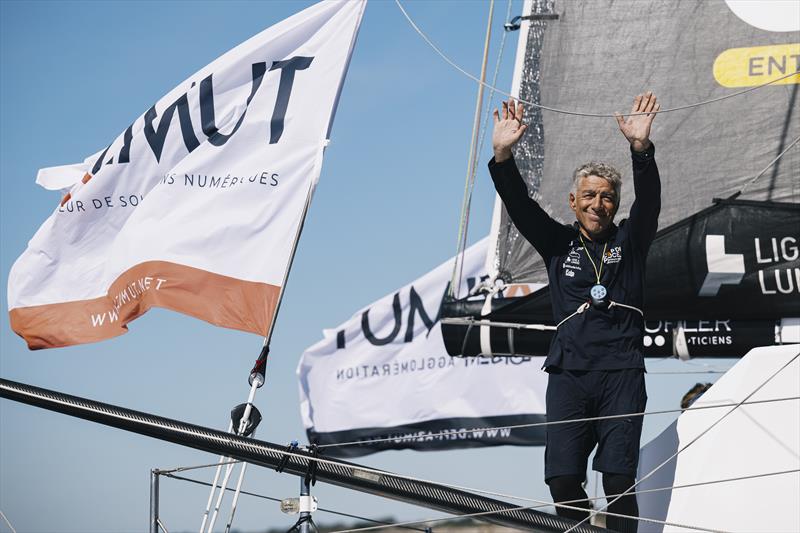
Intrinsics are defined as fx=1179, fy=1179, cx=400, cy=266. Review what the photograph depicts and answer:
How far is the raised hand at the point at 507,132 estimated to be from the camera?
4.52 meters

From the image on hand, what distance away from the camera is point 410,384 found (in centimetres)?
1572

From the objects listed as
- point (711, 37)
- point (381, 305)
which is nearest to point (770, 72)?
point (711, 37)

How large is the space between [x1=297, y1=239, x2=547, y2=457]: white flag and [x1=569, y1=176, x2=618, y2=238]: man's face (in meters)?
9.78

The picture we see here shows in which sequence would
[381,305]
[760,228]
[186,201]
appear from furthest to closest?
[381,305] < [186,201] < [760,228]

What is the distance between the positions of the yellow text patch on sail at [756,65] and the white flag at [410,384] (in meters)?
8.25

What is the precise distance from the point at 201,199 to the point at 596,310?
114 inches

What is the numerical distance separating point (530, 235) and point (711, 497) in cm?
121

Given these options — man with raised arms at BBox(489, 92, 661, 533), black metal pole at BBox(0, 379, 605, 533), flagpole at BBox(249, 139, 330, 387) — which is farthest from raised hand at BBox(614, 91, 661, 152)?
flagpole at BBox(249, 139, 330, 387)

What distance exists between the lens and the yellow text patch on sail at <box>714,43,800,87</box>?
235 inches

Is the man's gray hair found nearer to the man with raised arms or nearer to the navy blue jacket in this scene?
the man with raised arms

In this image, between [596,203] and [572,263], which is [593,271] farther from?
[596,203]

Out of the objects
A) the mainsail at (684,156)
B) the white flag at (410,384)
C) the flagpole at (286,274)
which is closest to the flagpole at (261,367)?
the flagpole at (286,274)

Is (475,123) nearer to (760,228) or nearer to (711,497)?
(760,228)

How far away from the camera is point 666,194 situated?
6105mm
